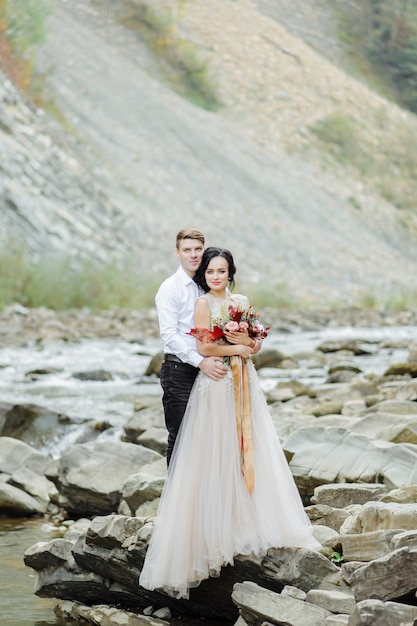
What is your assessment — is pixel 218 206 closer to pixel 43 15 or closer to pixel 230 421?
pixel 43 15

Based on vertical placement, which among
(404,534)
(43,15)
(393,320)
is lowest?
(404,534)

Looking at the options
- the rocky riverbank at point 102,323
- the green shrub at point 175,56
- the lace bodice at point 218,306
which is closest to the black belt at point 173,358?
the lace bodice at point 218,306

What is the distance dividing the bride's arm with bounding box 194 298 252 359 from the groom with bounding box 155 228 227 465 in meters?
0.03

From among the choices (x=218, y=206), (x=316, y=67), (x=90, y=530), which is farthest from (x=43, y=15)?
(x=90, y=530)

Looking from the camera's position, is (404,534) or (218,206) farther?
(218,206)

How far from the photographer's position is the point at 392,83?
6156 centimetres

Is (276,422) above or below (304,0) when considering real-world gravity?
below

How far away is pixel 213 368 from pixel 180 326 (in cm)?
31

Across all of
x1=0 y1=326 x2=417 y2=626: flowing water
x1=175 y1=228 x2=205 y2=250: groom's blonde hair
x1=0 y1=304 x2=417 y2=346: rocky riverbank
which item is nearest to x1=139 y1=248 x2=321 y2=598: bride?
x1=175 y1=228 x2=205 y2=250: groom's blonde hair

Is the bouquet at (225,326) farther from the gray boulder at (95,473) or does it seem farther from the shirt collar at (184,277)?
the gray boulder at (95,473)

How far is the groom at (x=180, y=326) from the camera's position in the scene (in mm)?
4926

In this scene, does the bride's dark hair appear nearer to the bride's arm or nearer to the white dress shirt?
the white dress shirt

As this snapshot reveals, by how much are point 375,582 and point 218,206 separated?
30611mm

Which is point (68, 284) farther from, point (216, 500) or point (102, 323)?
point (216, 500)
